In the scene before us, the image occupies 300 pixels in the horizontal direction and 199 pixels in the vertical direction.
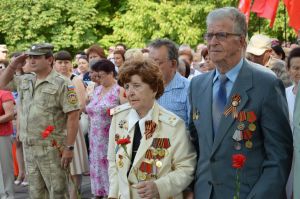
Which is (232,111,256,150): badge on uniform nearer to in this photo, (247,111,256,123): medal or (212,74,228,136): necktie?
(247,111,256,123): medal

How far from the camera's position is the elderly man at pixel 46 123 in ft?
25.1

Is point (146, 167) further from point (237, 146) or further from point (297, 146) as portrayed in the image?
point (297, 146)

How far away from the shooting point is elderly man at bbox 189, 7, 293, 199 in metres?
4.31

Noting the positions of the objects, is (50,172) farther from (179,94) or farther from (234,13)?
(234,13)

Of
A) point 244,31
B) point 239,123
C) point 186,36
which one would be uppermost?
point 244,31

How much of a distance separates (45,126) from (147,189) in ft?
11.0

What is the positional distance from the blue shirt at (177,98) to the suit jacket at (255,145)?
1.83 metres

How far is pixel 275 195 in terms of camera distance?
435cm

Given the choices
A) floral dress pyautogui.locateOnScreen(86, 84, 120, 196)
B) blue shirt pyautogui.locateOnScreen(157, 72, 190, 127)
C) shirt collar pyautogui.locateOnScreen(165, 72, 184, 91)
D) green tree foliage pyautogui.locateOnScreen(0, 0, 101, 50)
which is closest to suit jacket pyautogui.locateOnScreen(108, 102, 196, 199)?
blue shirt pyautogui.locateOnScreen(157, 72, 190, 127)

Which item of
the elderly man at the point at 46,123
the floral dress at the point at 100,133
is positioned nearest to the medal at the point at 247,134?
the elderly man at the point at 46,123

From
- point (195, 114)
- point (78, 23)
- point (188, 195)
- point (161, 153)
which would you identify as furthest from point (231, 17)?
point (78, 23)

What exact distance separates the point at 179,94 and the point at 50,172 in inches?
79.5

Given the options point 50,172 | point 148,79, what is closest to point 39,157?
point 50,172

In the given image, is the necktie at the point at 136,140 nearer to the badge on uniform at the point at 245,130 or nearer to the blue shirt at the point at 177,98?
the badge on uniform at the point at 245,130
